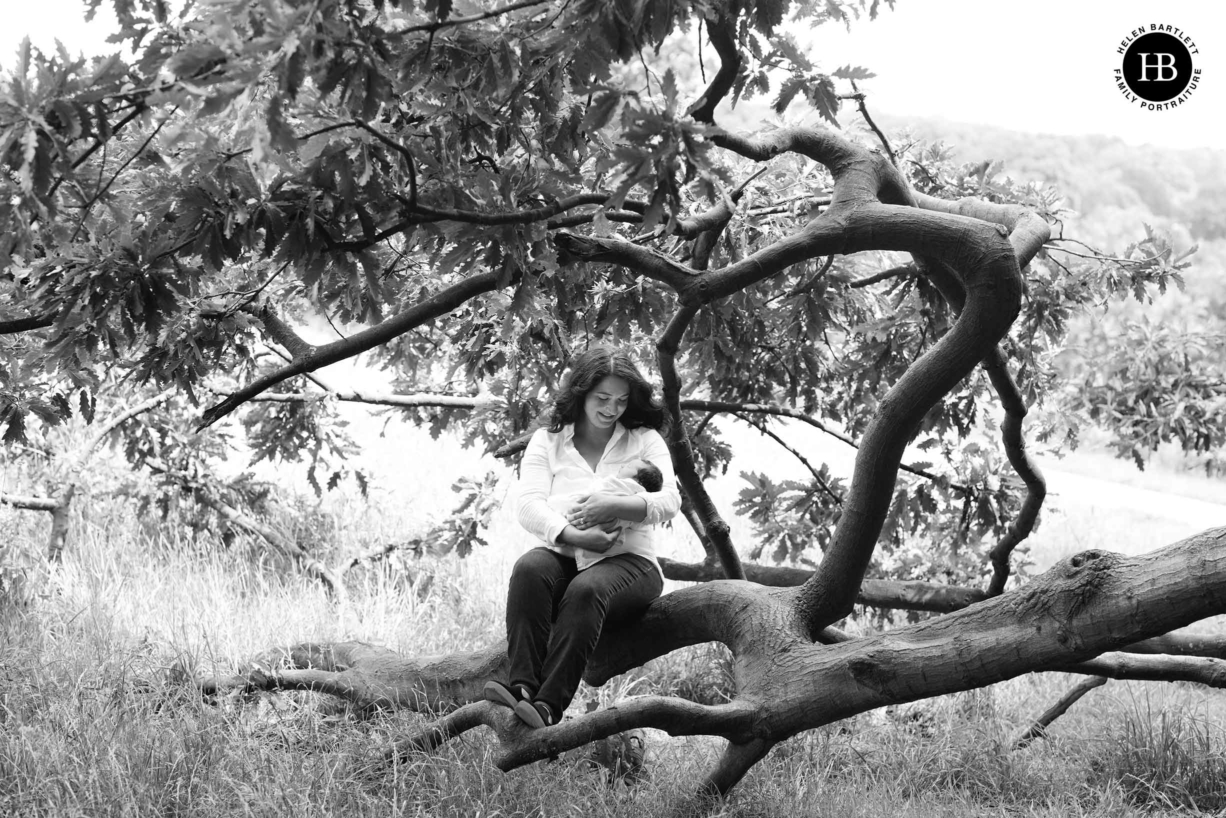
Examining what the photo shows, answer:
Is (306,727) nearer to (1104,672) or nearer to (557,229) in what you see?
(557,229)

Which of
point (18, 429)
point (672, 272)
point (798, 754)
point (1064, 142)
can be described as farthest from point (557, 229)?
point (1064, 142)

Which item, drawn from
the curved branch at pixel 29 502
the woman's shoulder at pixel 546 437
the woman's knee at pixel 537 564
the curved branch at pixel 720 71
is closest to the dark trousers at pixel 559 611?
the woman's knee at pixel 537 564

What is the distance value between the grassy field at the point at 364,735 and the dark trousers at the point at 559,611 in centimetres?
47

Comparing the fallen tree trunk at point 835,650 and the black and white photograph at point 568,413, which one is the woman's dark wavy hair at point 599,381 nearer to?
the black and white photograph at point 568,413

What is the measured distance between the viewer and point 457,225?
2.99 m

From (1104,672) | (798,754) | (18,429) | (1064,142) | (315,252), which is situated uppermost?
(1064,142)

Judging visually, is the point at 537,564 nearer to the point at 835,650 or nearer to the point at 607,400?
the point at 607,400

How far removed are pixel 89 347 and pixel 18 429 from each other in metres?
1.34

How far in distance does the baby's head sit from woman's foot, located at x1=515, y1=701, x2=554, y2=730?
81 centimetres

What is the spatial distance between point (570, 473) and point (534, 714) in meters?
0.89

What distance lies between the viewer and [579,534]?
11.5ft

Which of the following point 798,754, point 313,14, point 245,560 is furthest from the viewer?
point 245,560

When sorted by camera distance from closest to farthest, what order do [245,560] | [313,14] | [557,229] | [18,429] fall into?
[313,14]
[557,229]
[18,429]
[245,560]

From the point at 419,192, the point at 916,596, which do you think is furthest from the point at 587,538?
the point at 916,596
